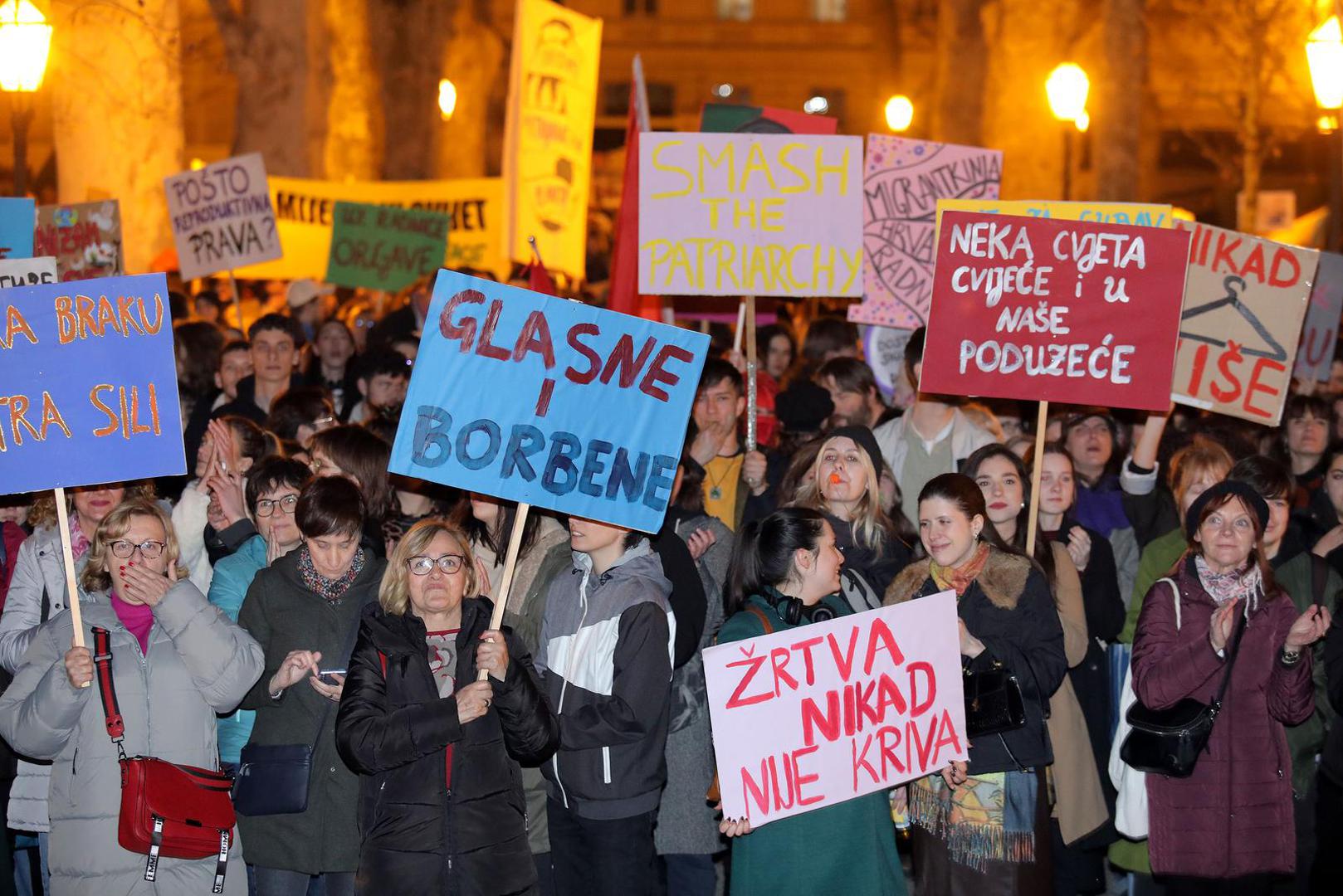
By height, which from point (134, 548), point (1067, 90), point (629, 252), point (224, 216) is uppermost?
point (1067, 90)

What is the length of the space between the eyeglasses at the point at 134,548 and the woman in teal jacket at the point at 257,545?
47cm

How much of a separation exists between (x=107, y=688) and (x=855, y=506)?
8.89ft

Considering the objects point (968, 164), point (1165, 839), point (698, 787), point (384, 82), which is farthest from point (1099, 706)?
point (384, 82)

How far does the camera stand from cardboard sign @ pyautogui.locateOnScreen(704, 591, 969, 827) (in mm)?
4984

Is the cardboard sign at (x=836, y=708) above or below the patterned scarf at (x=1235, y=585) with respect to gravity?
below

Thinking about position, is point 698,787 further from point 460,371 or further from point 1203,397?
point 1203,397

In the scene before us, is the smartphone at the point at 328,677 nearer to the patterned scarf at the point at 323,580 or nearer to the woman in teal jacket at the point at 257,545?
the patterned scarf at the point at 323,580

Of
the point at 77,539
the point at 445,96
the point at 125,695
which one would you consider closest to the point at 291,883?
the point at 125,695

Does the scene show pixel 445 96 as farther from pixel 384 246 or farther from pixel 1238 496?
pixel 1238 496

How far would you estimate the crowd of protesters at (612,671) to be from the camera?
5.01m

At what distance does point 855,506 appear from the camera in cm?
636

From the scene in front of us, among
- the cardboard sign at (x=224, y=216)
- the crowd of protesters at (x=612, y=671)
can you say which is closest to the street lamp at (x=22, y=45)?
the cardboard sign at (x=224, y=216)

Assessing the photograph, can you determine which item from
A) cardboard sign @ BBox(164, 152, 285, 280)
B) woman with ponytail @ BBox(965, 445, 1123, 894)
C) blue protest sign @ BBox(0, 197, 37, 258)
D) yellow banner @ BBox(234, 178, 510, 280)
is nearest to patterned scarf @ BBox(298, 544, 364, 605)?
woman with ponytail @ BBox(965, 445, 1123, 894)

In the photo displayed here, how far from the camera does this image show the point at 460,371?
508 cm
